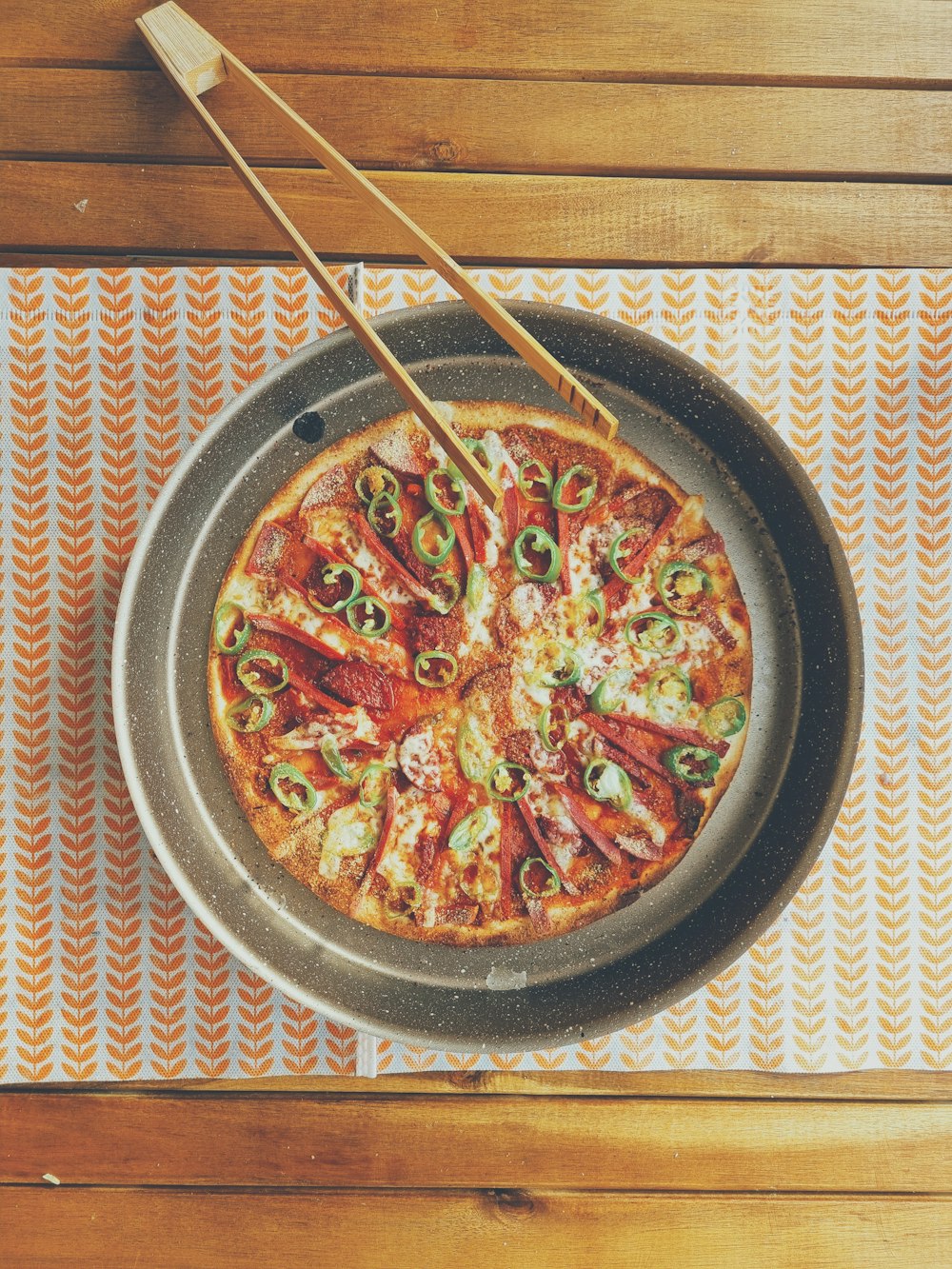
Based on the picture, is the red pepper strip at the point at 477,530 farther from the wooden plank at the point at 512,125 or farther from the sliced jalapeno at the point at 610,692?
the wooden plank at the point at 512,125

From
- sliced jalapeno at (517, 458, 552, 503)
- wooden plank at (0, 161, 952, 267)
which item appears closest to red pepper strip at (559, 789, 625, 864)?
sliced jalapeno at (517, 458, 552, 503)

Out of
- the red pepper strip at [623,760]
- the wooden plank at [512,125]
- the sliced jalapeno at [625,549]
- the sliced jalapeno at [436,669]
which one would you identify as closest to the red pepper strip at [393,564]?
the sliced jalapeno at [436,669]

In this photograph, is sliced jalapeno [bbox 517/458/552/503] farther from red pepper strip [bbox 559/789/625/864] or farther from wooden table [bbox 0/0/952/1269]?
red pepper strip [bbox 559/789/625/864]

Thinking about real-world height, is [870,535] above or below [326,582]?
above

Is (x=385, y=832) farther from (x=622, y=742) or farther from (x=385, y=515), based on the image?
(x=385, y=515)

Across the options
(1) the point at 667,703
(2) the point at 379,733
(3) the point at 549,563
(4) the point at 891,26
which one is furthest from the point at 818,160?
(2) the point at 379,733

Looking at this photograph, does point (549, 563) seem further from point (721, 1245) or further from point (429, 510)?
point (721, 1245)
